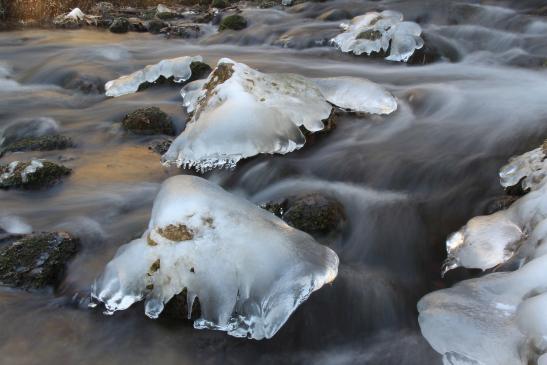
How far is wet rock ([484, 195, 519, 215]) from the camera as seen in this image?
3.31 meters

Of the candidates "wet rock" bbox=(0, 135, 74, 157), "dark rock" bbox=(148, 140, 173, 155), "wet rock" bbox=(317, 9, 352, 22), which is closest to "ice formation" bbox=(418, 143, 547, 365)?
"dark rock" bbox=(148, 140, 173, 155)

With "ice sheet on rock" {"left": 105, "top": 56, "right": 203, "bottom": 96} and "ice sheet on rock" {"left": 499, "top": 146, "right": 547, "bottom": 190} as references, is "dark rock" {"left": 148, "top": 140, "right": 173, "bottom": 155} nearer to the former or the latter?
"ice sheet on rock" {"left": 105, "top": 56, "right": 203, "bottom": 96}

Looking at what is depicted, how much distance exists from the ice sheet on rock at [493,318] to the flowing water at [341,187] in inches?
9.7

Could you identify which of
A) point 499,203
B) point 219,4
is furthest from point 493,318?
point 219,4

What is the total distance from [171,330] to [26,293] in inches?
37.4

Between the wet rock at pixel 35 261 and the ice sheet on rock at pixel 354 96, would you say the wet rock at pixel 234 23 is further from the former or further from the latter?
the wet rock at pixel 35 261

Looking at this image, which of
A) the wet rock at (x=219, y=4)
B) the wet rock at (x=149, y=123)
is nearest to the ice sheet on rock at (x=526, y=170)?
the wet rock at (x=149, y=123)

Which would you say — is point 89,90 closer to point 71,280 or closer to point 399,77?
point 399,77

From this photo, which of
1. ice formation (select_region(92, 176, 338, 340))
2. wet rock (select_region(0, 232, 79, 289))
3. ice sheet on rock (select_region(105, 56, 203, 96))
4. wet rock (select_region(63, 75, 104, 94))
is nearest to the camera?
ice formation (select_region(92, 176, 338, 340))

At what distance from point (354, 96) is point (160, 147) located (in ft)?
6.28

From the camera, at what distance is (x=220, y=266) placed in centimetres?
269

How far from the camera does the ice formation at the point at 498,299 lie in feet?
7.06

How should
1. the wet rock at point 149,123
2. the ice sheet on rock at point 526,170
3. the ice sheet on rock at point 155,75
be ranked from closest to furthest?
the ice sheet on rock at point 526,170, the wet rock at point 149,123, the ice sheet on rock at point 155,75

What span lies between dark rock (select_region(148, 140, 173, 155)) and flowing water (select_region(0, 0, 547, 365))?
8 cm
